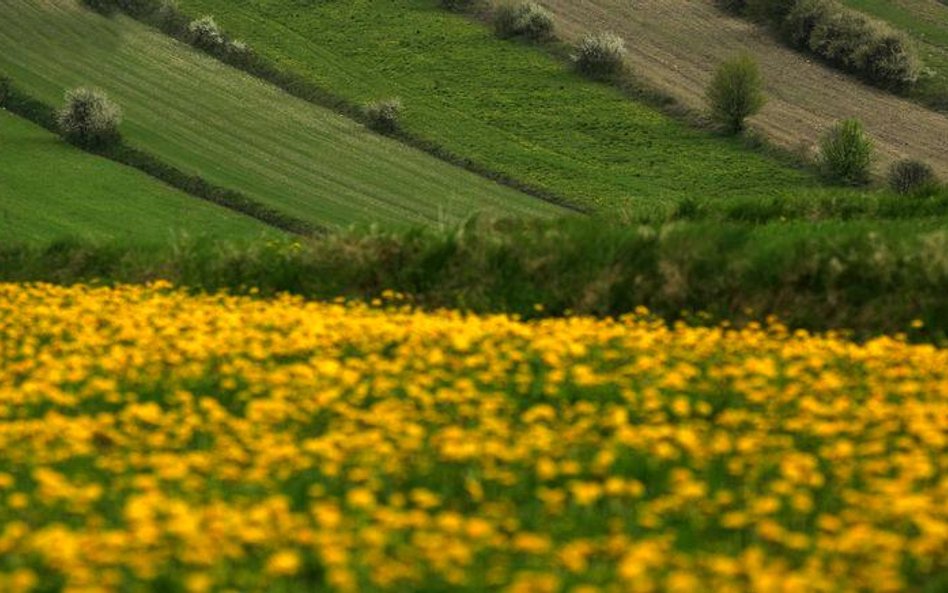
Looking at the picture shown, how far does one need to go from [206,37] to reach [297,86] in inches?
266

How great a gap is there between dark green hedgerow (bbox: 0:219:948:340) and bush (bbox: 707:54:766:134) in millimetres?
58044

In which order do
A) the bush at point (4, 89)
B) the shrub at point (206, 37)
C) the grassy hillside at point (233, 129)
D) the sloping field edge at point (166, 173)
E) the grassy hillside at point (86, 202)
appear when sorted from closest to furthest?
the grassy hillside at point (86, 202)
the sloping field edge at point (166, 173)
the grassy hillside at point (233, 129)
the bush at point (4, 89)
the shrub at point (206, 37)

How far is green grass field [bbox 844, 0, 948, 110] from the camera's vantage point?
267 ft

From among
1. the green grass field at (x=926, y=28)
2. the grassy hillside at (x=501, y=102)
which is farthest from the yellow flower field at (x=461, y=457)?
the green grass field at (x=926, y=28)

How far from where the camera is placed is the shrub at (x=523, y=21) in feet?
278

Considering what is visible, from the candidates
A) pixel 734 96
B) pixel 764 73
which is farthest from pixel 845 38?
pixel 734 96

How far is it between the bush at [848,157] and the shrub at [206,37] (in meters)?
32.8

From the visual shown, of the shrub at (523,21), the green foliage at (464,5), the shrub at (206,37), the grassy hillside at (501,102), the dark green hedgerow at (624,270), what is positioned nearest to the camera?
the dark green hedgerow at (624,270)

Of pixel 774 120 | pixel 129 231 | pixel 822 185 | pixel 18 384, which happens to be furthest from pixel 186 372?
pixel 774 120

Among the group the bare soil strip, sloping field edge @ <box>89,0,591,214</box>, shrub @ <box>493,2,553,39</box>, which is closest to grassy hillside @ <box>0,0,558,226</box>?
sloping field edge @ <box>89,0,591,214</box>

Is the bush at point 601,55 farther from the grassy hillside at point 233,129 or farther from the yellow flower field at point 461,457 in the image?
the yellow flower field at point 461,457

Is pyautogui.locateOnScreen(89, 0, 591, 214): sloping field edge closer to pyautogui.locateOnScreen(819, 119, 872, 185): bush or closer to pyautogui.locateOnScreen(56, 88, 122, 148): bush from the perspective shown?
pyautogui.locateOnScreen(819, 119, 872, 185): bush

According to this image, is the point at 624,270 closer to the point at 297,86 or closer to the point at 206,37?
the point at 297,86

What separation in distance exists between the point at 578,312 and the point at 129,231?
38151 millimetres
